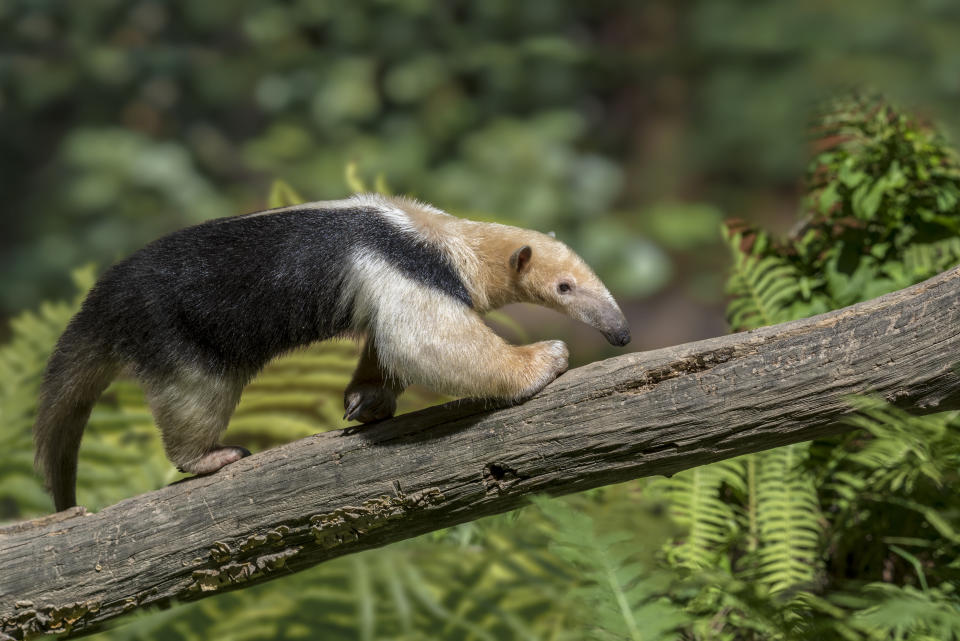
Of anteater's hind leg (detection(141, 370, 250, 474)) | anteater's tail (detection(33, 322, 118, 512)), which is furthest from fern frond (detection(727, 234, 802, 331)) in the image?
anteater's tail (detection(33, 322, 118, 512))

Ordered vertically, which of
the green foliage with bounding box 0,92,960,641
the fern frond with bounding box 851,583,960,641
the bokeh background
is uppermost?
the bokeh background

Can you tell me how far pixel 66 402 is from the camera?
4.37 meters

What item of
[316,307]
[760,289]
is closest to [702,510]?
[760,289]

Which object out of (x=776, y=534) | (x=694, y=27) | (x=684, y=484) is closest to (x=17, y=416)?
(x=684, y=484)

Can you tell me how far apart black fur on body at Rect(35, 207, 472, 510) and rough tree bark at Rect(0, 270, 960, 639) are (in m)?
0.46

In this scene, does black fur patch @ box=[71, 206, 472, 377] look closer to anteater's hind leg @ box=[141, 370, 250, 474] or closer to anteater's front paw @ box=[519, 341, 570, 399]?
anteater's hind leg @ box=[141, 370, 250, 474]

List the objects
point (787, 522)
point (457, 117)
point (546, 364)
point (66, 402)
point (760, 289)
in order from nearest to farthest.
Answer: point (546, 364)
point (66, 402)
point (787, 522)
point (760, 289)
point (457, 117)

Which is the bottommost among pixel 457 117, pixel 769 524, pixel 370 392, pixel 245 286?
pixel 769 524

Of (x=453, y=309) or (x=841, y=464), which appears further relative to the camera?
(x=841, y=464)

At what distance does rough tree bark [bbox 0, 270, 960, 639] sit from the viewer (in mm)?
3387

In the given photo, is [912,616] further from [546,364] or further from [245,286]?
[245,286]

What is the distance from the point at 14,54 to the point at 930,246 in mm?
10841

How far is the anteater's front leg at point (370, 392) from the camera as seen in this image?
4232 millimetres

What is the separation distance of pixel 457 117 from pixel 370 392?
22.6ft
